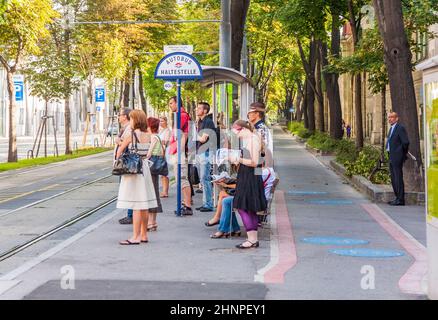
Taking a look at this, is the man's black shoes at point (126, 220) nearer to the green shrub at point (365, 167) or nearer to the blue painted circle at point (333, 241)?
the blue painted circle at point (333, 241)

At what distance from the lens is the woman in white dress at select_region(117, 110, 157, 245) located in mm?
11586

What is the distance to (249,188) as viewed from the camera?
11297 millimetres

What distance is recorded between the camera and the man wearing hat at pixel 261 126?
12117mm

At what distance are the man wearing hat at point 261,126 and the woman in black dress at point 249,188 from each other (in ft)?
2.26

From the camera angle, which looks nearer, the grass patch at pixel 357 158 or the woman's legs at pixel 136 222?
the woman's legs at pixel 136 222

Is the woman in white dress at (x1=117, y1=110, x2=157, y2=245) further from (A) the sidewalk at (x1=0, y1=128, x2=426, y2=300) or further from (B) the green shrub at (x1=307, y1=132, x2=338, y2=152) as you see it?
(B) the green shrub at (x1=307, y1=132, x2=338, y2=152)

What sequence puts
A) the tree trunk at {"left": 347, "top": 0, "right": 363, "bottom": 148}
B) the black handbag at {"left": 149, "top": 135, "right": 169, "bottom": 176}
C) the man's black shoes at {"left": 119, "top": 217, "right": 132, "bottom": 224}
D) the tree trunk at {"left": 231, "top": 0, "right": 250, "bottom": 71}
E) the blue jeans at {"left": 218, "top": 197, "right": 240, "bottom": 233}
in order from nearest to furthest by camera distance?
1. the blue jeans at {"left": 218, "top": 197, "right": 240, "bottom": 233}
2. the black handbag at {"left": 149, "top": 135, "right": 169, "bottom": 176}
3. the man's black shoes at {"left": 119, "top": 217, "right": 132, "bottom": 224}
4. the tree trunk at {"left": 231, "top": 0, "right": 250, "bottom": 71}
5. the tree trunk at {"left": 347, "top": 0, "right": 363, "bottom": 148}

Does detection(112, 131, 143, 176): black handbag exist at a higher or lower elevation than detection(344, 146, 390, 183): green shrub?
higher

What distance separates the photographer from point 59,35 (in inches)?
1763

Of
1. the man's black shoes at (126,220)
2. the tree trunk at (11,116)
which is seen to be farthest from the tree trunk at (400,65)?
the tree trunk at (11,116)

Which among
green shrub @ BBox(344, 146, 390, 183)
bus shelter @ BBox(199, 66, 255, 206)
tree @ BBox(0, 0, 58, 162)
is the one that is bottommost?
green shrub @ BBox(344, 146, 390, 183)

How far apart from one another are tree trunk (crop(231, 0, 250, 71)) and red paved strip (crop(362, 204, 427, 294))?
865cm

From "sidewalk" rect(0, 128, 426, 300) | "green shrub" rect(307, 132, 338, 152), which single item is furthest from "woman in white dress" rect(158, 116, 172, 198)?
"green shrub" rect(307, 132, 338, 152)
